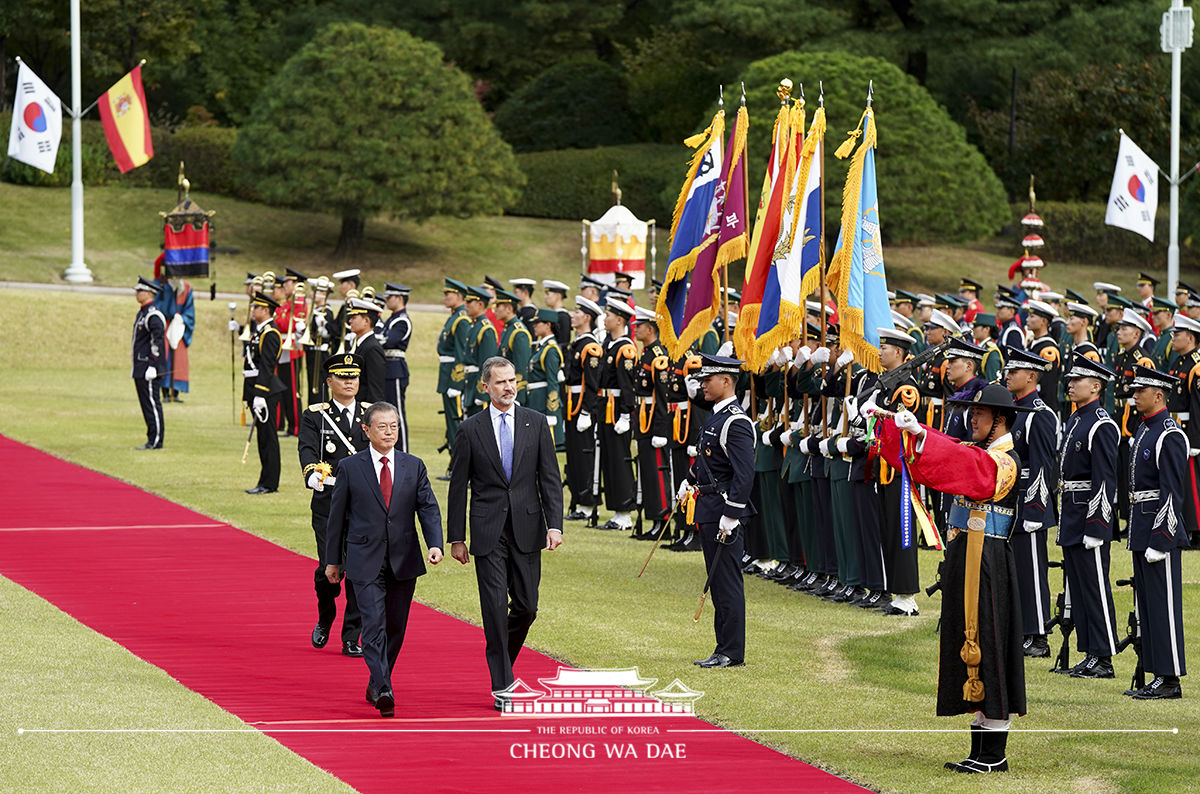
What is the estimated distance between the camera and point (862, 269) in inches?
520

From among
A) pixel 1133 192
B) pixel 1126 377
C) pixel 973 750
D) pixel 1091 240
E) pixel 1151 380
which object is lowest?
pixel 973 750

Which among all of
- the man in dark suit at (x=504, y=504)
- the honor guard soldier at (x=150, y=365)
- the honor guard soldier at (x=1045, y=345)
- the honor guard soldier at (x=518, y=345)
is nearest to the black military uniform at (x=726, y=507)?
the man in dark suit at (x=504, y=504)

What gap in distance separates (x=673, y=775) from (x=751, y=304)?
641 centimetres

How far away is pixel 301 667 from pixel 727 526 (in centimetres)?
273

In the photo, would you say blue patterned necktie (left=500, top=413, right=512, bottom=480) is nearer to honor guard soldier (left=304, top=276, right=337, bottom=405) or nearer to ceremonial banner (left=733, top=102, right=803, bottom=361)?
ceremonial banner (left=733, top=102, right=803, bottom=361)

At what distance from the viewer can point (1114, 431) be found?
10719 millimetres

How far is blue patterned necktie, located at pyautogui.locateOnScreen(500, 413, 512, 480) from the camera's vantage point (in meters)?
9.59

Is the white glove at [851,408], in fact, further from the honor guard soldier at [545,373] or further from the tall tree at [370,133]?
the tall tree at [370,133]

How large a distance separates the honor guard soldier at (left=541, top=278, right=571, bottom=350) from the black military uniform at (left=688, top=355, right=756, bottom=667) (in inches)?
308

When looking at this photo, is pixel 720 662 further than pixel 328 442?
No

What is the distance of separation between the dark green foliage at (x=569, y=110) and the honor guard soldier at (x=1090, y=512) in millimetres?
43729

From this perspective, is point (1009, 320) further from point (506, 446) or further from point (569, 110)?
point (569, 110)

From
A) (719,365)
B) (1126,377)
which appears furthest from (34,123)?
(719,365)

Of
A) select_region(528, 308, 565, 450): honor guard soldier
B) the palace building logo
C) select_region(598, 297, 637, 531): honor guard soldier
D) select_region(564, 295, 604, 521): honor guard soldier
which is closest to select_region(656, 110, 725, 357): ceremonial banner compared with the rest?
select_region(598, 297, 637, 531): honor guard soldier
